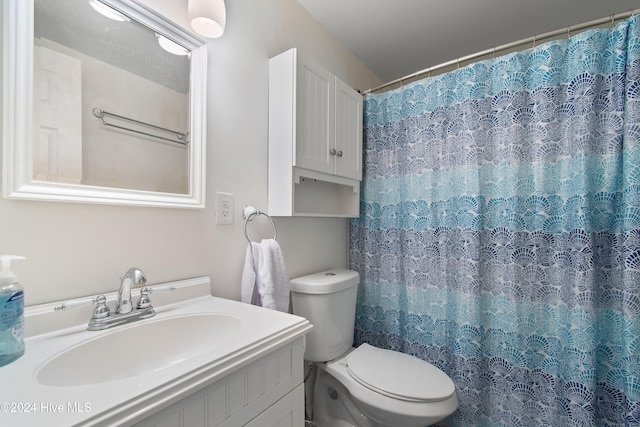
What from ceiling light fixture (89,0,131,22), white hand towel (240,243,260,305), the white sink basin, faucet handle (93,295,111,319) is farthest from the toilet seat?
ceiling light fixture (89,0,131,22)

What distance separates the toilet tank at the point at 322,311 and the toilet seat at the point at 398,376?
0.11 meters

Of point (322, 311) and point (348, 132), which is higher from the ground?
point (348, 132)

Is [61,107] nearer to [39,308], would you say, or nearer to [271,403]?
[39,308]

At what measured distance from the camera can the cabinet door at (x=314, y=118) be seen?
50.3 inches

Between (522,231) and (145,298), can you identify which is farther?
(522,231)

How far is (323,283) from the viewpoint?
1323 millimetres

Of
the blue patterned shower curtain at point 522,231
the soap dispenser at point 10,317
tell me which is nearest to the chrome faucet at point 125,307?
the soap dispenser at point 10,317

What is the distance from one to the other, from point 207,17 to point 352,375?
1.53m

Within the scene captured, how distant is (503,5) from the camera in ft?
5.03

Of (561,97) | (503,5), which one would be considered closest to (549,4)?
(503,5)

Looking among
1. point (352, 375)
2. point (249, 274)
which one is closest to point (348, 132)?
point (249, 274)

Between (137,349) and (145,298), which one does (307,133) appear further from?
(137,349)

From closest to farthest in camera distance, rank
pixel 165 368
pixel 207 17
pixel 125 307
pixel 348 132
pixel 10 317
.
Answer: pixel 10 317 → pixel 165 368 → pixel 125 307 → pixel 207 17 → pixel 348 132

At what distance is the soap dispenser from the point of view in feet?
1.76
